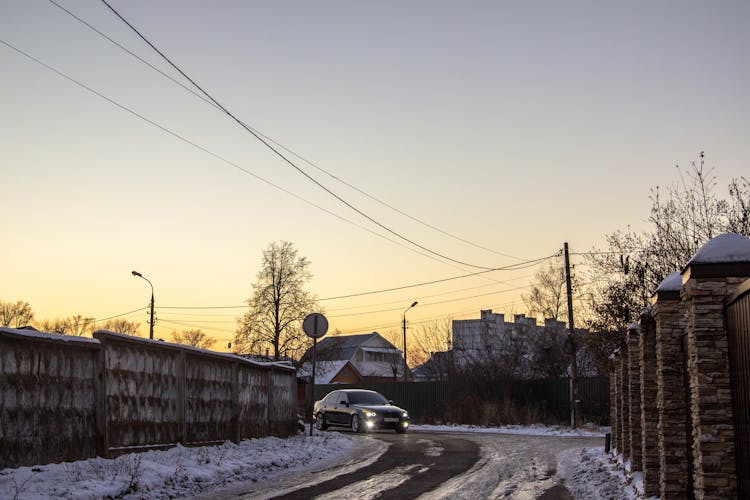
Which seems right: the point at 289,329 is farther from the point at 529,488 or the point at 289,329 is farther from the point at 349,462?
the point at 529,488

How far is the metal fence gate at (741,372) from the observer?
6719 millimetres

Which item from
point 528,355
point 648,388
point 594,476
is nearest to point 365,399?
point 594,476

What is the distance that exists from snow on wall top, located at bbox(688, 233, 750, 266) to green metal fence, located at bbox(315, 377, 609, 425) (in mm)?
28133

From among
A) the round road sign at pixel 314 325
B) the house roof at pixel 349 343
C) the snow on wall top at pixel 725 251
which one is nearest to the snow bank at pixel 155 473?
the round road sign at pixel 314 325

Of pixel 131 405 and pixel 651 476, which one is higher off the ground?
pixel 131 405

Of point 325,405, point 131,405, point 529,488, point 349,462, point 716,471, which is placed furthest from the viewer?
point 325,405

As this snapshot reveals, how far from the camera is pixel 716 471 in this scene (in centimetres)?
729

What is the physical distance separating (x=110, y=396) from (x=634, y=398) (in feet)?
27.9

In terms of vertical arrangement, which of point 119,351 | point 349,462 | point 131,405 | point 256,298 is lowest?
point 349,462

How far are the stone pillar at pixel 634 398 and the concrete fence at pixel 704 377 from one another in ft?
8.34

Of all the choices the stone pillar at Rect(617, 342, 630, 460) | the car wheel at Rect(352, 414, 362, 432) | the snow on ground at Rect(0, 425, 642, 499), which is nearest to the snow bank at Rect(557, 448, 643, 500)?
the snow on ground at Rect(0, 425, 642, 499)

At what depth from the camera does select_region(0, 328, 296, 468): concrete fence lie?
998 centimetres

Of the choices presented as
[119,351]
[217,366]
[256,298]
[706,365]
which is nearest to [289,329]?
[256,298]

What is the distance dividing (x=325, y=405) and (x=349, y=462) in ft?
47.0
